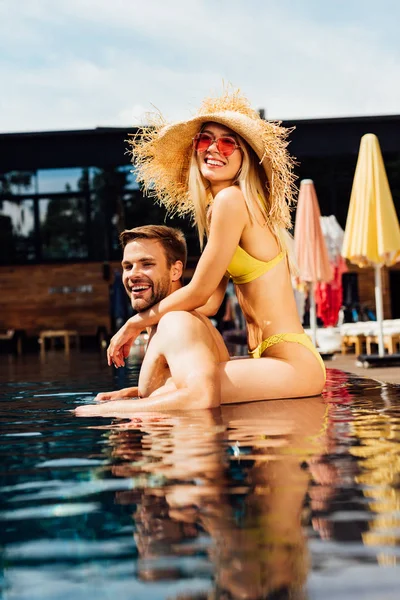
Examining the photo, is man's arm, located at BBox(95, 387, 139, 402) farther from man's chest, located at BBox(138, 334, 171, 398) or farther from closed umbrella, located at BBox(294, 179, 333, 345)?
closed umbrella, located at BBox(294, 179, 333, 345)

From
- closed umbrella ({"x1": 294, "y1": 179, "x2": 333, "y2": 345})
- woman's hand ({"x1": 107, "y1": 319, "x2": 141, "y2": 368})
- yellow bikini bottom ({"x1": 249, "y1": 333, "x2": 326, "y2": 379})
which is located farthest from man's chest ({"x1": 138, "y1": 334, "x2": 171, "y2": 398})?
closed umbrella ({"x1": 294, "y1": 179, "x2": 333, "y2": 345})

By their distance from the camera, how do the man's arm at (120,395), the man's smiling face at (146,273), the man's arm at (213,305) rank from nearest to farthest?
the man's smiling face at (146,273) < the man's arm at (213,305) < the man's arm at (120,395)

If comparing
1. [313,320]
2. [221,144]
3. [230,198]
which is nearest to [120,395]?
[230,198]

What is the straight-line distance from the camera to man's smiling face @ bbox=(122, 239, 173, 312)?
4320 millimetres

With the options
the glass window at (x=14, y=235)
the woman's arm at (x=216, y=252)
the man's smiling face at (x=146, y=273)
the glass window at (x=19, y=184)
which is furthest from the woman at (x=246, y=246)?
the glass window at (x=14, y=235)

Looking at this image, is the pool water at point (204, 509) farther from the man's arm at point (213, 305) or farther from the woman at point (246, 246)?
the man's arm at point (213, 305)

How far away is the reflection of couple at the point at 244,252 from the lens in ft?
13.2

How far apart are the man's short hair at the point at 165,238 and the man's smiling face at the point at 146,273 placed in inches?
1.0

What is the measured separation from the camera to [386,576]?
1.44m

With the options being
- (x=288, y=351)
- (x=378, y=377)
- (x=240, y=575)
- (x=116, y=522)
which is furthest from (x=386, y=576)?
(x=378, y=377)

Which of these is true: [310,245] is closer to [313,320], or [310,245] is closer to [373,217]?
[313,320]

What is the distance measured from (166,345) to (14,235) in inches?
941

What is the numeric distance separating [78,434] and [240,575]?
2.08 meters

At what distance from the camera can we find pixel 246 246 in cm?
415
